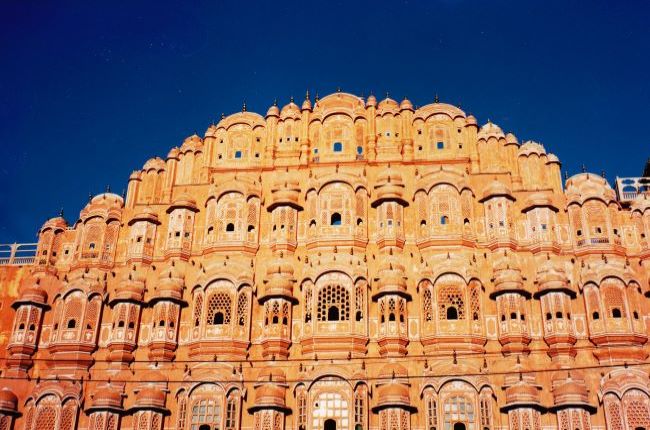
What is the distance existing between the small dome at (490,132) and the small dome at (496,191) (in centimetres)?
286

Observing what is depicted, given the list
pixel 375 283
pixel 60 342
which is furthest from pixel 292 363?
pixel 60 342

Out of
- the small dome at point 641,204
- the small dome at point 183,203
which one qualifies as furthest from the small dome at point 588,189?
the small dome at point 183,203

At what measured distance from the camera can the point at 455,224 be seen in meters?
31.0

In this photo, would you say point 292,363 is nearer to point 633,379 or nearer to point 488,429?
point 488,429

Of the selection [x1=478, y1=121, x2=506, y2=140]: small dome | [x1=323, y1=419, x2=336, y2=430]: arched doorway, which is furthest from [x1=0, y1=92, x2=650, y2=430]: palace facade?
[x1=478, y1=121, x2=506, y2=140]: small dome

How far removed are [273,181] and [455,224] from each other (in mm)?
8593

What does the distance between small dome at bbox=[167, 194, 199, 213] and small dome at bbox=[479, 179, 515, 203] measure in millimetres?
12985

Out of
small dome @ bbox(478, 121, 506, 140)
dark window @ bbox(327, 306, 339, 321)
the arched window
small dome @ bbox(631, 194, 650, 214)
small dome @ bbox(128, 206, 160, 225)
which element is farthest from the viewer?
small dome @ bbox(478, 121, 506, 140)

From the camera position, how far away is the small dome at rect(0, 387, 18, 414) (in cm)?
2914

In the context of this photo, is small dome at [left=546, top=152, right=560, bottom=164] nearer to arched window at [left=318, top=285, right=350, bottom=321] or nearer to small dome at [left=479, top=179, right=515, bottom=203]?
small dome at [left=479, top=179, right=515, bottom=203]

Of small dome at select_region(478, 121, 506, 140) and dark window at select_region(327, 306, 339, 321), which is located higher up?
small dome at select_region(478, 121, 506, 140)

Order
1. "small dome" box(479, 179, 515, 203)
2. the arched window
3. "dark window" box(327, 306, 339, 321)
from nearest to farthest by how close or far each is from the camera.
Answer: the arched window → "dark window" box(327, 306, 339, 321) → "small dome" box(479, 179, 515, 203)

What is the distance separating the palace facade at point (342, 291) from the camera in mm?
27812

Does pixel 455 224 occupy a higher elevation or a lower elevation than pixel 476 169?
lower
